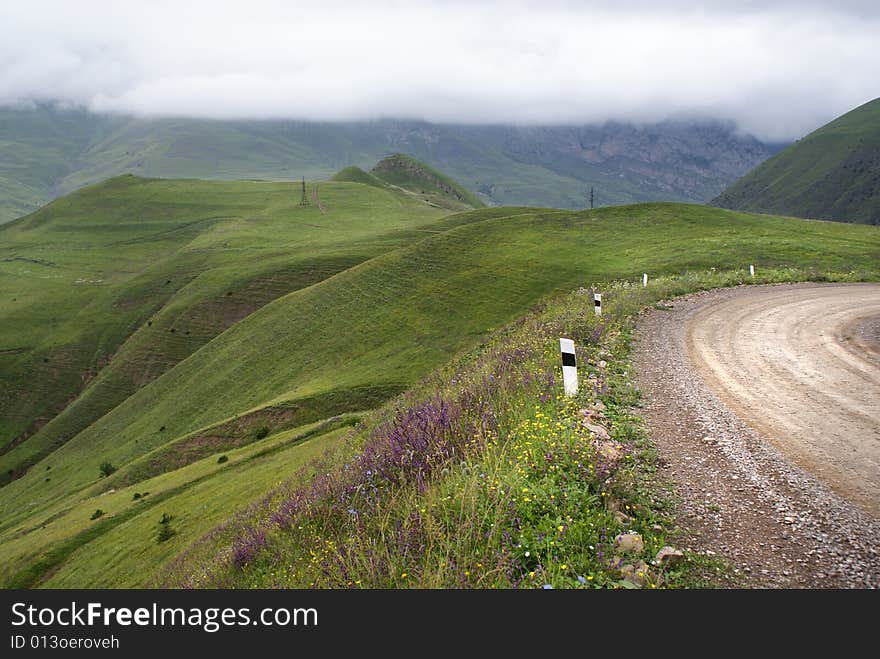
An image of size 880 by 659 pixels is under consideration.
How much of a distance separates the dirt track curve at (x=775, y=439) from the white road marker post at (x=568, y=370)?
1529 millimetres

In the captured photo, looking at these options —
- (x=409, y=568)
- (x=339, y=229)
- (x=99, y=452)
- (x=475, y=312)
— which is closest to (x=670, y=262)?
(x=475, y=312)

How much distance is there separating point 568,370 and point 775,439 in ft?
12.2

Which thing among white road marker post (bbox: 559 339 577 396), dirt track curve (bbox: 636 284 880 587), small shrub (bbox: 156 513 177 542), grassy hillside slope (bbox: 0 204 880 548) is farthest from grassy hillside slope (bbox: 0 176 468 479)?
white road marker post (bbox: 559 339 577 396)

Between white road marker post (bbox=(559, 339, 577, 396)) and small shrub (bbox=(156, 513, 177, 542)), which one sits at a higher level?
white road marker post (bbox=(559, 339, 577, 396))

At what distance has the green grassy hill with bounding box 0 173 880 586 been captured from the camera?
35969 mm

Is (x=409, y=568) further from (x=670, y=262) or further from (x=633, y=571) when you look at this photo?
(x=670, y=262)

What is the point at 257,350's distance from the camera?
67000mm

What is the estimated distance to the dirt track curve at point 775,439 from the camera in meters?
5.75

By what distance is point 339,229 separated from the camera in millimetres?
155500

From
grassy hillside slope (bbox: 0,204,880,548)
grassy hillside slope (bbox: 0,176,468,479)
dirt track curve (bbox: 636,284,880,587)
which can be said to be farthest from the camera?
grassy hillside slope (bbox: 0,176,468,479)

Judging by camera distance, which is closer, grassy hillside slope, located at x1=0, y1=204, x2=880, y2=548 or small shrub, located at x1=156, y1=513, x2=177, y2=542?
small shrub, located at x1=156, y1=513, x2=177, y2=542

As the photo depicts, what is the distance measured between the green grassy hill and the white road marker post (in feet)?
45.0

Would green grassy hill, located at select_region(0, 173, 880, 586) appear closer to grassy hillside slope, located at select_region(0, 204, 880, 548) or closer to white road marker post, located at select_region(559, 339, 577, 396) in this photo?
grassy hillside slope, located at select_region(0, 204, 880, 548)

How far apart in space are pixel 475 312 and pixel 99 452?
51.8 metres
